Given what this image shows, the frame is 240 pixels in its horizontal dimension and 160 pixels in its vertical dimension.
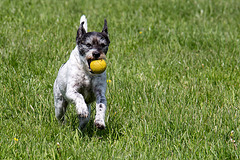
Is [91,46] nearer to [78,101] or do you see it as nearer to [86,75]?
[86,75]

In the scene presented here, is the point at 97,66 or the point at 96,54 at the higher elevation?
the point at 96,54

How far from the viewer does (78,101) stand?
4426 mm

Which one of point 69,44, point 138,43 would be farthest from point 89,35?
point 138,43

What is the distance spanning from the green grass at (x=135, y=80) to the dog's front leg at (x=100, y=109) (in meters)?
0.27

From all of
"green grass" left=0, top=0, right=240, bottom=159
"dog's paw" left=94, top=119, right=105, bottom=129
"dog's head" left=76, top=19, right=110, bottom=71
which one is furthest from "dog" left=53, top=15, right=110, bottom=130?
"green grass" left=0, top=0, right=240, bottom=159

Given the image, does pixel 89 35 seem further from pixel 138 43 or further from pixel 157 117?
pixel 138 43

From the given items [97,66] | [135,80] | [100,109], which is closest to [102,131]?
[100,109]

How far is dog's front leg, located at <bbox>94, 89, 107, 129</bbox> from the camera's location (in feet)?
14.0

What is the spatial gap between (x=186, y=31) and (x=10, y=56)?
4.12 m

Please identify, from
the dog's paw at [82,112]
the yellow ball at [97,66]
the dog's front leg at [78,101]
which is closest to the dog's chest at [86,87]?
the dog's front leg at [78,101]

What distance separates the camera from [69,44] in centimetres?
761

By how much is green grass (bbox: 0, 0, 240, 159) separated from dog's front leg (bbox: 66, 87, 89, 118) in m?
0.30

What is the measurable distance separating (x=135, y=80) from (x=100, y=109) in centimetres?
178

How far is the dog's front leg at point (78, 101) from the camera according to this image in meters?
4.28
